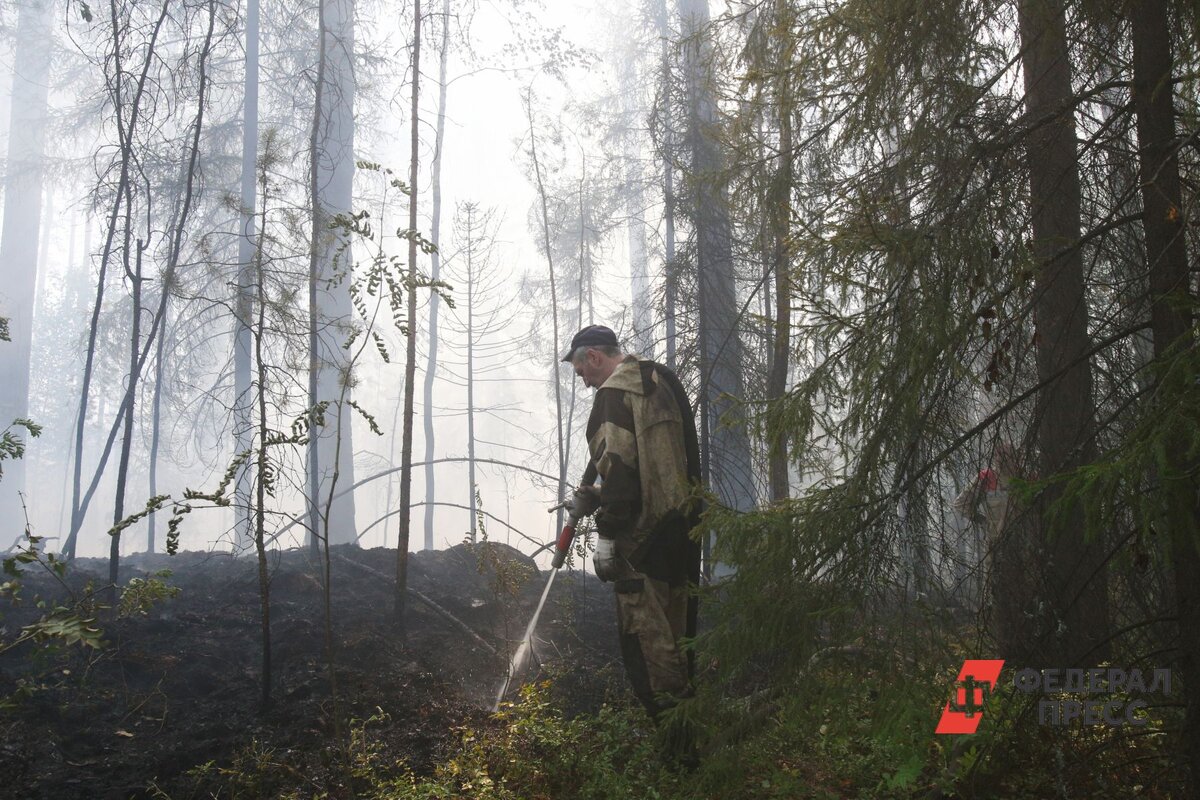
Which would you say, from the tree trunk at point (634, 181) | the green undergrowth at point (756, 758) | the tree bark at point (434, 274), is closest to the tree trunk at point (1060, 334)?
the green undergrowth at point (756, 758)

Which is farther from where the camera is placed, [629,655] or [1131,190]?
[629,655]

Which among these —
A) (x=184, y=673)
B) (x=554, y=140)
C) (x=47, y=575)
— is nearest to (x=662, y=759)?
(x=184, y=673)

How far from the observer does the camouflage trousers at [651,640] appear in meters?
3.98

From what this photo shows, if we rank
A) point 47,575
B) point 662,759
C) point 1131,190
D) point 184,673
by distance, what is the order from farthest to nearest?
point 47,575 < point 184,673 < point 662,759 < point 1131,190

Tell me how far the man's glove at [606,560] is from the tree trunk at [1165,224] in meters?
2.54

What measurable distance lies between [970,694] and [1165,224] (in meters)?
2.03

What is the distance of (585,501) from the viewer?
4355 mm

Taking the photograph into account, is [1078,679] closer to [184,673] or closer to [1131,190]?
[1131,190]

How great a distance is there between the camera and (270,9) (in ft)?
→ 36.6

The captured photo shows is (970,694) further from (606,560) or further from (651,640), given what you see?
(606,560)

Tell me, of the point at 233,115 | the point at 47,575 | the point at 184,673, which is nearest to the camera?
the point at 184,673

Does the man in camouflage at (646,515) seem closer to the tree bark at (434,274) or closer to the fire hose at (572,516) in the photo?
the fire hose at (572,516)

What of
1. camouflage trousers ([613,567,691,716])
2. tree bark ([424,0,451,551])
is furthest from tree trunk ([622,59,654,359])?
camouflage trousers ([613,567,691,716])

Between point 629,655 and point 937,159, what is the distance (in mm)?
3039
